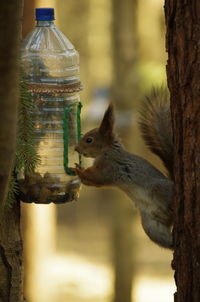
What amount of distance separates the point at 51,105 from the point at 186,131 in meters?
0.70

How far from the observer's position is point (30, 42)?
2.94 m

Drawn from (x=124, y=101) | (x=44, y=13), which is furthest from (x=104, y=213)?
(x=44, y=13)

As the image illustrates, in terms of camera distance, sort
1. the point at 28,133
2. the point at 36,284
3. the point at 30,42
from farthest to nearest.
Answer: the point at 36,284 < the point at 30,42 < the point at 28,133

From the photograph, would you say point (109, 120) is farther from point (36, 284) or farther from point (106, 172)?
point (36, 284)

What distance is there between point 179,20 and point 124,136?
11.7 ft

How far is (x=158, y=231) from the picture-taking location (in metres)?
2.77

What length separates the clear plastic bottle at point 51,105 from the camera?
2828 millimetres

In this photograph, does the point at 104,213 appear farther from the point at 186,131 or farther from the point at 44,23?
the point at 186,131

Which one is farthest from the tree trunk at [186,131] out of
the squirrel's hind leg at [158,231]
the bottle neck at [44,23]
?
the bottle neck at [44,23]

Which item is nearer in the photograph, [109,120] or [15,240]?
[15,240]

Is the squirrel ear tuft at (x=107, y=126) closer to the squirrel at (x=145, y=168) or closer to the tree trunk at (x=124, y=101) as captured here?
the squirrel at (x=145, y=168)

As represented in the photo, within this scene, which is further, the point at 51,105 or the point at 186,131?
the point at 51,105

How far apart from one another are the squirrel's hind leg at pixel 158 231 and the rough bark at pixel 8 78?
1127 millimetres

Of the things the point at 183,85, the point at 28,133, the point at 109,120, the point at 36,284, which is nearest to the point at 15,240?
the point at 28,133
